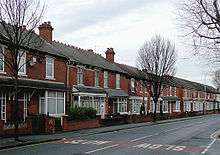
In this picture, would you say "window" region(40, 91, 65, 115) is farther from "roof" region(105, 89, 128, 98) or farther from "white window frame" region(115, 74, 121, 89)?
"white window frame" region(115, 74, 121, 89)

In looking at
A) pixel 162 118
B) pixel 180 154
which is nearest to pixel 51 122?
pixel 180 154

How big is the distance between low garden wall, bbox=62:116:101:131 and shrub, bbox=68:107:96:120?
0.40 meters

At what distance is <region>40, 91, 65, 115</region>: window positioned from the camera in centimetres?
3272

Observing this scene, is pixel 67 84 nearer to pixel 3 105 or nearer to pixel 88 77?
pixel 88 77

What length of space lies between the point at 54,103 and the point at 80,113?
264 cm

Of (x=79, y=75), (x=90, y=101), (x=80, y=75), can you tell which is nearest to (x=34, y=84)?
(x=79, y=75)

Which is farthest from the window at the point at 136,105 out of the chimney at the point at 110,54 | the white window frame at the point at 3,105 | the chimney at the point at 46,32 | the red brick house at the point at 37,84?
the white window frame at the point at 3,105

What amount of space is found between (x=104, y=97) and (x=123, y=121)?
3.49 m

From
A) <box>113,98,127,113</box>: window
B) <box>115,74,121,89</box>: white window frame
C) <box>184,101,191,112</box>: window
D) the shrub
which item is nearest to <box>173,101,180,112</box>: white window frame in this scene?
<box>184,101,191,112</box>: window

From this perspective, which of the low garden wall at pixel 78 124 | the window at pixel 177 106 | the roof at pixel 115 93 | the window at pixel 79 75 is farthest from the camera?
the window at pixel 177 106

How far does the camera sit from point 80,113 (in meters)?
35.4

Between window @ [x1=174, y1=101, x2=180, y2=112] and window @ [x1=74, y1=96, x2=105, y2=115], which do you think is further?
window @ [x1=174, y1=101, x2=180, y2=112]

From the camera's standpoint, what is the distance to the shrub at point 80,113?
113 ft

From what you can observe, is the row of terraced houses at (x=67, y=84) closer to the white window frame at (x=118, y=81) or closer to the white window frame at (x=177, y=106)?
the white window frame at (x=118, y=81)
